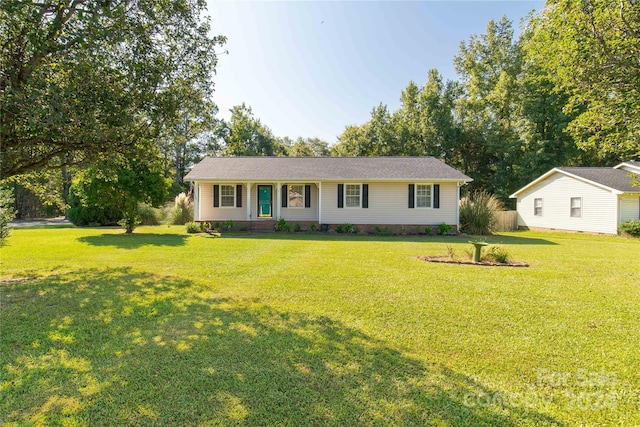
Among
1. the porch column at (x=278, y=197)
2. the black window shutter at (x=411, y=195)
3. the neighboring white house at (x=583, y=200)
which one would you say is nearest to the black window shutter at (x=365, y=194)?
the black window shutter at (x=411, y=195)

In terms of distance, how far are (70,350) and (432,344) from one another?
12.7 feet

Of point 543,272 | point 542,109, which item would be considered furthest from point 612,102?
point 542,109

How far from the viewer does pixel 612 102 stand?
5.63 m

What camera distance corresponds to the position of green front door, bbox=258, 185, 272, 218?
1614cm

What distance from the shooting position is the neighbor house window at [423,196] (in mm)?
15008

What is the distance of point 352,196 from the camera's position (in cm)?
1528

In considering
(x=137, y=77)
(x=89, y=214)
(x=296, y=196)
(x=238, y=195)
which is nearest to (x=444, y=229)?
(x=296, y=196)

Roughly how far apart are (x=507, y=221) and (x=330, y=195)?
12757 millimetres

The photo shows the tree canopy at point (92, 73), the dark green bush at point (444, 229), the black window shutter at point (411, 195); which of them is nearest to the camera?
the tree canopy at point (92, 73)

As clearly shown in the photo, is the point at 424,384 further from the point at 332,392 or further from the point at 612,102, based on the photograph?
the point at 612,102

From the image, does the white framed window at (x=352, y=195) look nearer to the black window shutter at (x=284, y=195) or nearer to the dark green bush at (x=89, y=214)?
the black window shutter at (x=284, y=195)

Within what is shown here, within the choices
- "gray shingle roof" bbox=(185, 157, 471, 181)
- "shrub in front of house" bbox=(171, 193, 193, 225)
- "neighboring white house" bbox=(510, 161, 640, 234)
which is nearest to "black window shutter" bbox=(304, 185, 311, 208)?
"gray shingle roof" bbox=(185, 157, 471, 181)

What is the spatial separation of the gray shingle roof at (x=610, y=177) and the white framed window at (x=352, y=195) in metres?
12.9

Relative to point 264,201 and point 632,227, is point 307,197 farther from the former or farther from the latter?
point 632,227
